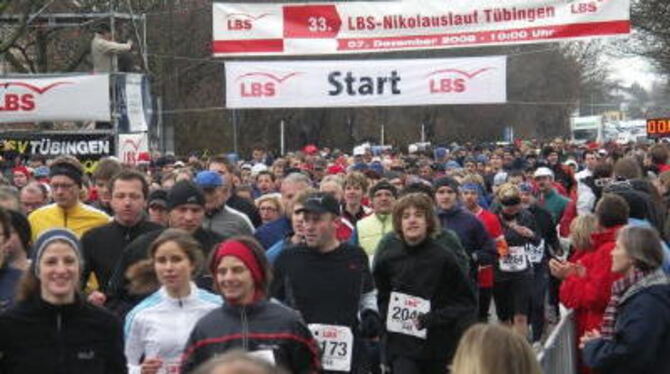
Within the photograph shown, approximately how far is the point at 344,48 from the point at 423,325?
1254 cm

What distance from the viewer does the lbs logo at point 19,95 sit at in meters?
17.6

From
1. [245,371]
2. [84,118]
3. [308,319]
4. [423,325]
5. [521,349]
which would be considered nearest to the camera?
[245,371]

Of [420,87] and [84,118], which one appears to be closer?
[84,118]

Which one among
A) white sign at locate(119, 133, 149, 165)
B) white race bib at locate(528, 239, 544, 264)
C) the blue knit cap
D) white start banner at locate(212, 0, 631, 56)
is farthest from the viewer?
white start banner at locate(212, 0, 631, 56)

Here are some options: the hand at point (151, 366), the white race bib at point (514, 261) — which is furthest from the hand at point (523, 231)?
the hand at point (151, 366)

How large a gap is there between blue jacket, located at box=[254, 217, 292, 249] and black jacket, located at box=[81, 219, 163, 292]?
5.86 ft

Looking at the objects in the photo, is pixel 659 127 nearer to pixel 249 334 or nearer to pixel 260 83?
pixel 260 83

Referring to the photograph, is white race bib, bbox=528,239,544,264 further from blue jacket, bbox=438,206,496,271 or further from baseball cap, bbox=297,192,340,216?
baseball cap, bbox=297,192,340,216

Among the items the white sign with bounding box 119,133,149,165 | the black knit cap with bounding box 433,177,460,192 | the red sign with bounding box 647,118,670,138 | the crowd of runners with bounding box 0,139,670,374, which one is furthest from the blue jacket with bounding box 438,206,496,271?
the red sign with bounding box 647,118,670,138

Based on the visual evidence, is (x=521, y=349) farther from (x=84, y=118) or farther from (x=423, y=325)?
(x=84, y=118)

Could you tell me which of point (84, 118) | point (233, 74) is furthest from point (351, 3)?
Answer: point (84, 118)

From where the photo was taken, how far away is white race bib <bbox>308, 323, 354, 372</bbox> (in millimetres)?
7270

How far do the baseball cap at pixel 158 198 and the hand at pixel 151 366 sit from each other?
2.63 meters

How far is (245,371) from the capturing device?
269 cm
